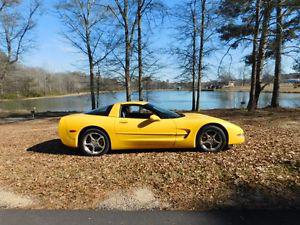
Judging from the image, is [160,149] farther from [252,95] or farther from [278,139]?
[252,95]

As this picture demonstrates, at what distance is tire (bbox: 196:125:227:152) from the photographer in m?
6.40

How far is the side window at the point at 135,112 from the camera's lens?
6797 mm

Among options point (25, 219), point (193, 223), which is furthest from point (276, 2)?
point (25, 219)

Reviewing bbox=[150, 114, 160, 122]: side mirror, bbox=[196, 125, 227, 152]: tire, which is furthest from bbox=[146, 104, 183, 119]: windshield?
bbox=[196, 125, 227, 152]: tire

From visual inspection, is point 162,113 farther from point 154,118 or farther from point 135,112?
point 135,112

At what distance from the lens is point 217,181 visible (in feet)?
16.6

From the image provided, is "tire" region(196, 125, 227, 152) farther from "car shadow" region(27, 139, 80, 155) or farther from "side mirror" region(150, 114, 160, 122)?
"car shadow" region(27, 139, 80, 155)

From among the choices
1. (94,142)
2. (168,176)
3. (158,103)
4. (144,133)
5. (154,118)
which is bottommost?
(158,103)

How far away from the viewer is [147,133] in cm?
641

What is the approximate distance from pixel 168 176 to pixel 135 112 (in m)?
2.15

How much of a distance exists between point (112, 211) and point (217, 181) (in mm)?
1888

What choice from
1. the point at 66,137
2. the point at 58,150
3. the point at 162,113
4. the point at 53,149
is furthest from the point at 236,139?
the point at 53,149

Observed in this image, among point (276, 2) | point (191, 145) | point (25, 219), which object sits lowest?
point (25, 219)

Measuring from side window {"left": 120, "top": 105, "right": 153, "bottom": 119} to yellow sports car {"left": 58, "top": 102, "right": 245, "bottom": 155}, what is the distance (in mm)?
164
